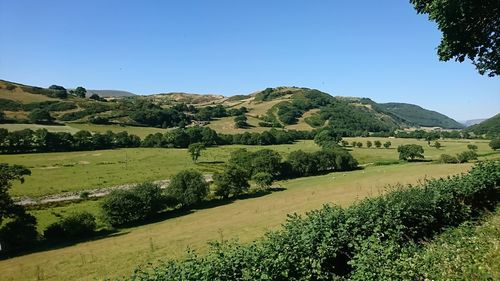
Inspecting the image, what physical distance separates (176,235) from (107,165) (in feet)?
230

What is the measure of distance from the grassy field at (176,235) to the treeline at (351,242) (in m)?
6.44

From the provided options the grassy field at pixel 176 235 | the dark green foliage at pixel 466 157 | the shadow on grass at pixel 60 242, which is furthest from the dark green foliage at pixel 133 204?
the dark green foliage at pixel 466 157

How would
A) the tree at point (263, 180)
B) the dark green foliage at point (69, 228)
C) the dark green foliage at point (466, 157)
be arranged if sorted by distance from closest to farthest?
the dark green foliage at point (69, 228), the tree at point (263, 180), the dark green foliage at point (466, 157)

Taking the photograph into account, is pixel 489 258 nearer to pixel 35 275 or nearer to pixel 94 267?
pixel 94 267

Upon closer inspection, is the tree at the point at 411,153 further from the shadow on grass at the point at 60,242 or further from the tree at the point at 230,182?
the shadow on grass at the point at 60,242

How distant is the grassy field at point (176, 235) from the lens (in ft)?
139

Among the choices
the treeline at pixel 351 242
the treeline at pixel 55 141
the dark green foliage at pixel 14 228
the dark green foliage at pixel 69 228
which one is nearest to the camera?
the treeline at pixel 351 242

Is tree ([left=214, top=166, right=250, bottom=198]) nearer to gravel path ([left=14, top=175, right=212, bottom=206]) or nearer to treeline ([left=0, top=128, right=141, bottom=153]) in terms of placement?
gravel path ([left=14, top=175, right=212, bottom=206])

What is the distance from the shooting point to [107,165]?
116 meters

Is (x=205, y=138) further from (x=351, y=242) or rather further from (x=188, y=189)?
(x=351, y=242)

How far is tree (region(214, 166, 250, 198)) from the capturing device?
86562 millimetres

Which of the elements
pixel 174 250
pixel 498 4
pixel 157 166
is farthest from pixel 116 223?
pixel 498 4

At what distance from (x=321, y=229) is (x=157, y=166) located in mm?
109862

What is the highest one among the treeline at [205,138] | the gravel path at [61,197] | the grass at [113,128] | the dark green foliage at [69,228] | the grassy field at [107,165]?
the grass at [113,128]
